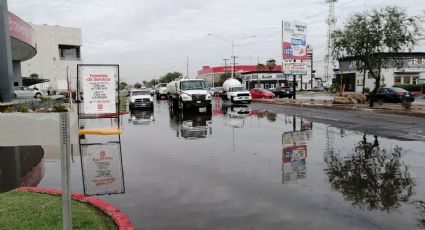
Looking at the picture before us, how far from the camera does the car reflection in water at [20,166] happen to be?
9.04 m

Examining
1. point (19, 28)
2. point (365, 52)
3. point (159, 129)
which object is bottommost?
point (159, 129)

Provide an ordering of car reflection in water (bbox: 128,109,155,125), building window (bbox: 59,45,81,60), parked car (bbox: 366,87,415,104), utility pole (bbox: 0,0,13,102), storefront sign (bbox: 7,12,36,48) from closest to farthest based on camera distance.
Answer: car reflection in water (bbox: 128,109,155,125) → utility pole (bbox: 0,0,13,102) → storefront sign (bbox: 7,12,36,48) → parked car (bbox: 366,87,415,104) → building window (bbox: 59,45,81,60)

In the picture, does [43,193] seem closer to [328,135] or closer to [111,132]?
[111,132]

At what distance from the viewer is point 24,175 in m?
9.80

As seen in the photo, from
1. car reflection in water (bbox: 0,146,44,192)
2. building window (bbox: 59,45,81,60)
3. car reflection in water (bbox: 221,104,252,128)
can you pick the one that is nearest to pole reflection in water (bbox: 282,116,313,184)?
car reflection in water (bbox: 221,104,252,128)

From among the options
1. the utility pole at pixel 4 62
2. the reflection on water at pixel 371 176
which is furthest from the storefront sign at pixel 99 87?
the utility pole at pixel 4 62

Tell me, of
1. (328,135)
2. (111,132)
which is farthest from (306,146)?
(111,132)

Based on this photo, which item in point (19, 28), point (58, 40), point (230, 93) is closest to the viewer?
point (19, 28)

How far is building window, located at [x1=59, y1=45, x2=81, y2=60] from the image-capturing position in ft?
372

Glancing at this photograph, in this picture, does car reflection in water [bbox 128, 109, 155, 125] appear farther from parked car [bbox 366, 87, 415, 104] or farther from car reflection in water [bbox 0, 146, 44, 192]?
parked car [bbox 366, 87, 415, 104]

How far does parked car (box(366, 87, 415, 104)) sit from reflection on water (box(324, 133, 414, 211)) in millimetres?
23417

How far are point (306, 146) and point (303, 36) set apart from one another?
1391 inches

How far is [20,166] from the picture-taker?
10.8 meters

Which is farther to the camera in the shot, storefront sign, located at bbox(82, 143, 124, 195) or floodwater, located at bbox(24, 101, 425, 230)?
storefront sign, located at bbox(82, 143, 124, 195)
